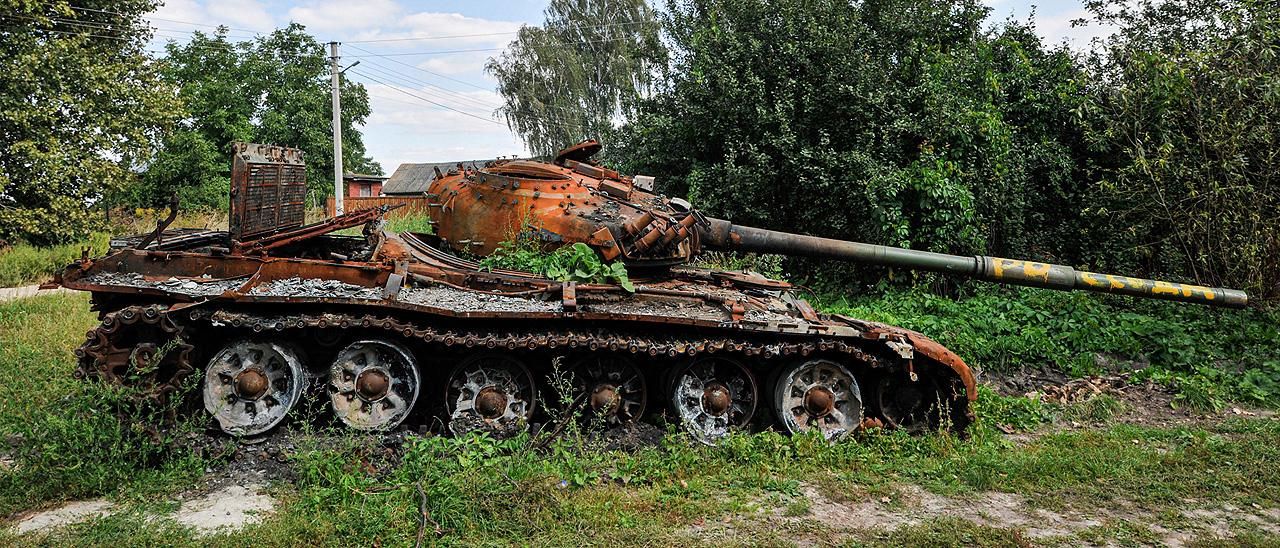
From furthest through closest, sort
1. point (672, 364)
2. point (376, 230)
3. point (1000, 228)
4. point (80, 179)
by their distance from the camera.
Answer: point (80, 179)
point (1000, 228)
point (376, 230)
point (672, 364)

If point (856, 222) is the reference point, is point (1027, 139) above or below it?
above

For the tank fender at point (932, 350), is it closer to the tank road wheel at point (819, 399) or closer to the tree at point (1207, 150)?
the tank road wheel at point (819, 399)

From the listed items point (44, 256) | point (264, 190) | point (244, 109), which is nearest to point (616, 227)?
point (264, 190)

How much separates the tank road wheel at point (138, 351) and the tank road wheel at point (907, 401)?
18.9ft

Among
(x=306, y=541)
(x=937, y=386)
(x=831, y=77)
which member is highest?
(x=831, y=77)

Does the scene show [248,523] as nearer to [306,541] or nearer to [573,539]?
[306,541]

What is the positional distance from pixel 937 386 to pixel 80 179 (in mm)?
19812

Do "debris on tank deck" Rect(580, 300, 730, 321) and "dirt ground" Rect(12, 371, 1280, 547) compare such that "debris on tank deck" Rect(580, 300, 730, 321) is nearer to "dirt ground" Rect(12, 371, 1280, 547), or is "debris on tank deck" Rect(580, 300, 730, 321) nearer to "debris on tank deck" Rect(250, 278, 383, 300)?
"dirt ground" Rect(12, 371, 1280, 547)

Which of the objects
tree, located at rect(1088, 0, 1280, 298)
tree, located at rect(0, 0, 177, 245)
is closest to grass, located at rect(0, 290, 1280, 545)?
tree, located at rect(1088, 0, 1280, 298)

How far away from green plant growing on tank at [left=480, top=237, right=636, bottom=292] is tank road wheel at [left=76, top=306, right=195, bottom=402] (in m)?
2.46

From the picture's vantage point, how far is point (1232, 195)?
1098cm

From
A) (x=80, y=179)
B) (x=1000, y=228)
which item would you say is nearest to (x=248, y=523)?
(x=1000, y=228)

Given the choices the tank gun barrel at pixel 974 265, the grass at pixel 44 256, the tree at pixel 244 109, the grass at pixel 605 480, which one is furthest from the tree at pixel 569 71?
the grass at pixel 605 480

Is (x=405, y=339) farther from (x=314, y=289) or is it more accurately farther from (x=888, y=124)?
(x=888, y=124)
